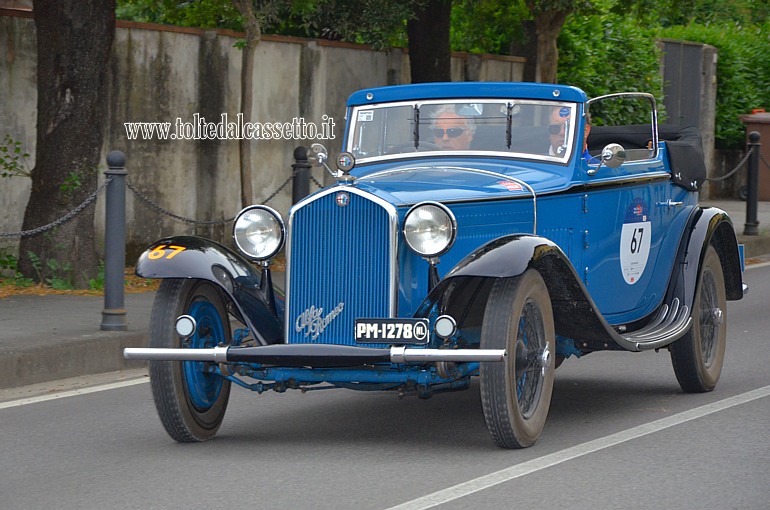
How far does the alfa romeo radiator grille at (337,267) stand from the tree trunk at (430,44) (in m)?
9.95

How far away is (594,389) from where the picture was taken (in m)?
8.67

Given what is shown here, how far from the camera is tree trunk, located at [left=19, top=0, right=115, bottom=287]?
11.5 m

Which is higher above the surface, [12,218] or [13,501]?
[12,218]

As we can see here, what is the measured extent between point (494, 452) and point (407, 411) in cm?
131

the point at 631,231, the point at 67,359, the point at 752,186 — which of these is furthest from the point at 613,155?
the point at 752,186

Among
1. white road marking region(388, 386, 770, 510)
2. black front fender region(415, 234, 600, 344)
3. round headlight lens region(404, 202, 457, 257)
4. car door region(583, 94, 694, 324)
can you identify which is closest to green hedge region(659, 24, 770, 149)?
car door region(583, 94, 694, 324)

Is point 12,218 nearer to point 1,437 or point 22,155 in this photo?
point 22,155

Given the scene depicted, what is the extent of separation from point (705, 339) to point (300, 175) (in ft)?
15.0

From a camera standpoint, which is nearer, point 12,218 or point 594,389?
point 594,389

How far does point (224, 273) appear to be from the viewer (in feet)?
22.5

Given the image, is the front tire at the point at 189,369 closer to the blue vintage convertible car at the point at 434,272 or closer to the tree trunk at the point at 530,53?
the blue vintage convertible car at the point at 434,272

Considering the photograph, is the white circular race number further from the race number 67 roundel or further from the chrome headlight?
the chrome headlight

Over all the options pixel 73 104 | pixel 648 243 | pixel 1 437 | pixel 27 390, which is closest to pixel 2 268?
pixel 73 104

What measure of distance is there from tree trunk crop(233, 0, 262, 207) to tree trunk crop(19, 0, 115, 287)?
208 cm
